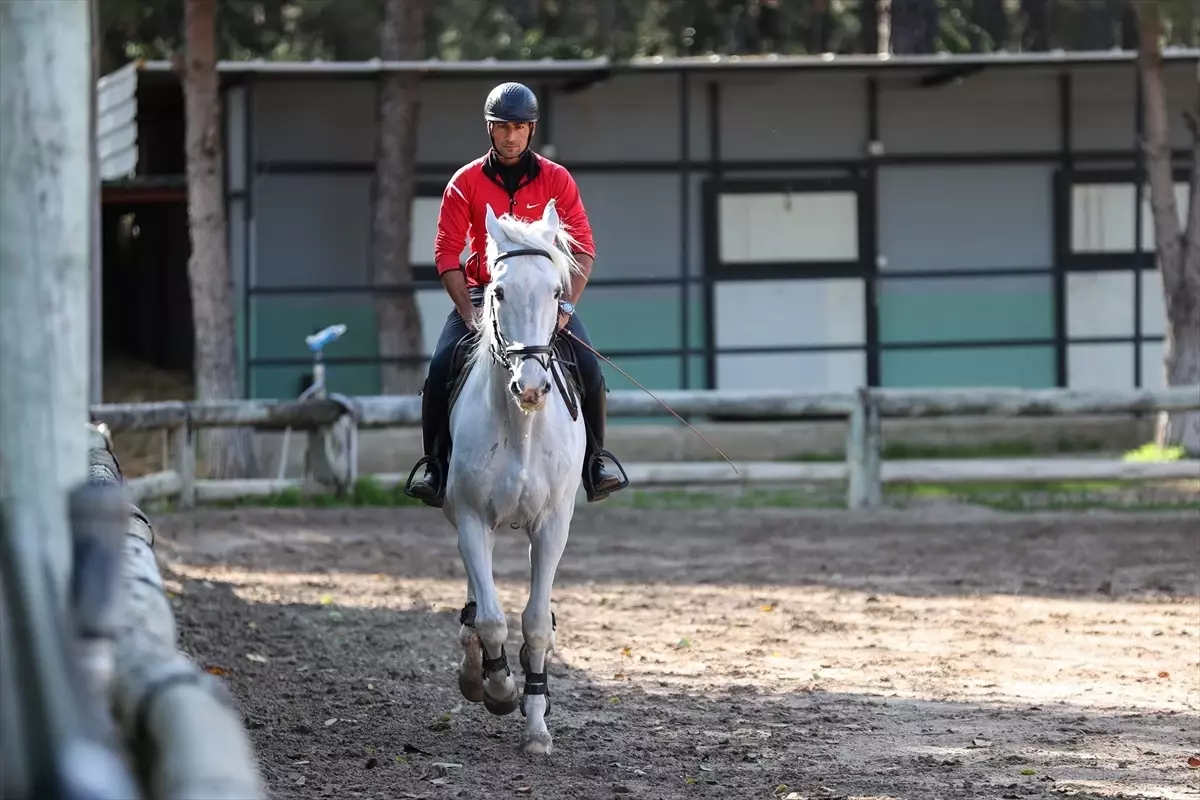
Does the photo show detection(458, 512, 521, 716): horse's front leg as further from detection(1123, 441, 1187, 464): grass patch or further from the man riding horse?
detection(1123, 441, 1187, 464): grass patch

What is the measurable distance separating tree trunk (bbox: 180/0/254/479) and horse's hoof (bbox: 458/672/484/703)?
35.5ft

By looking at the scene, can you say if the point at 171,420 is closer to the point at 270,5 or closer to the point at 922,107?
the point at 922,107

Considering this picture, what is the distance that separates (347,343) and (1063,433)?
863 centimetres

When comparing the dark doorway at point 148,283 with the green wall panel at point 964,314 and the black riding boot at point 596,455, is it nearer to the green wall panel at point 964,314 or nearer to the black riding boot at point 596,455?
the green wall panel at point 964,314

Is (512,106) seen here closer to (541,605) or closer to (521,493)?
(521,493)

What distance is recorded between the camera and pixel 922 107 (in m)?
21.0

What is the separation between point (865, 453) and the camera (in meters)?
15.2

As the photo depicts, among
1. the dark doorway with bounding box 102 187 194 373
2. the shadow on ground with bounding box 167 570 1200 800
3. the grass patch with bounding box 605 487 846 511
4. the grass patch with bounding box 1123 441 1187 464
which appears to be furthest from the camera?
the dark doorway with bounding box 102 187 194 373

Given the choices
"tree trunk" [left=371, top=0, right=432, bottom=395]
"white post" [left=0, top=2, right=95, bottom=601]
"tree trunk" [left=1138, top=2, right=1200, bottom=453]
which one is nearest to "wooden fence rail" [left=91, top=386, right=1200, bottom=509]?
"tree trunk" [left=1138, top=2, right=1200, bottom=453]

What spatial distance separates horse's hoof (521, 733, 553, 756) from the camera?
269 inches

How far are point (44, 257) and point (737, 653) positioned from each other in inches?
240

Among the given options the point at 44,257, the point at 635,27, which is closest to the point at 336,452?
the point at 44,257

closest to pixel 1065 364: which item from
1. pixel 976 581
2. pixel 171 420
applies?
pixel 976 581

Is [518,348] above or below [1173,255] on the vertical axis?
below
